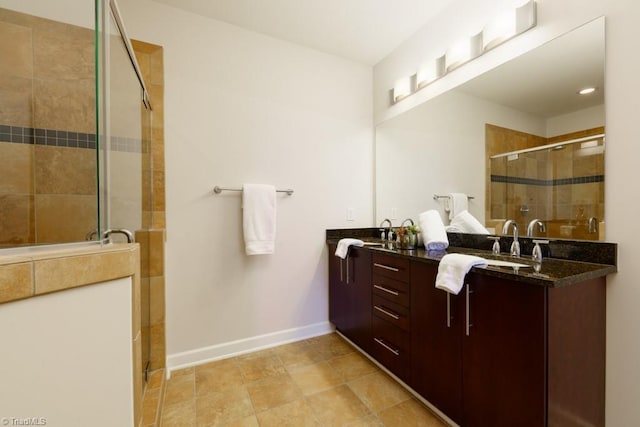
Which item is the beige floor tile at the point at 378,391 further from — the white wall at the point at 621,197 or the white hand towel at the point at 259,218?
the white hand towel at the point at 259,218

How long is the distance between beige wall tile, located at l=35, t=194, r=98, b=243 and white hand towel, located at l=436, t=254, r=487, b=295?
1.37m

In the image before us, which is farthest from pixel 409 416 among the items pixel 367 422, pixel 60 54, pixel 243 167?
pixel 60 54

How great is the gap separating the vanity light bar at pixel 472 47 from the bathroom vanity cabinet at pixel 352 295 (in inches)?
55.4

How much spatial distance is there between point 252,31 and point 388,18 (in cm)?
105

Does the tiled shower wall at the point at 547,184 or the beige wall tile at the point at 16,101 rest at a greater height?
the beige wall tile at the point at 16,101

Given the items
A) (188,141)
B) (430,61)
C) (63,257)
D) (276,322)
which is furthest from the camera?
(276,322)

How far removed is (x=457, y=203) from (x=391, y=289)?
0.78m

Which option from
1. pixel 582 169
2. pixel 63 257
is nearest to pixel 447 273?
pixel 582 169

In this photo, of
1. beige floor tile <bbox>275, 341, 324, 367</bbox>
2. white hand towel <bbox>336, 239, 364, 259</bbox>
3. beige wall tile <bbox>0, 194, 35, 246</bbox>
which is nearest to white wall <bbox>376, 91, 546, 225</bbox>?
white hand towel <bbox>336, 239, 364, 259</bbox>

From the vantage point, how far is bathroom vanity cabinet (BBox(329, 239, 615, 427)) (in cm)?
94

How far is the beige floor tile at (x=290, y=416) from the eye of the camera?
1341mm

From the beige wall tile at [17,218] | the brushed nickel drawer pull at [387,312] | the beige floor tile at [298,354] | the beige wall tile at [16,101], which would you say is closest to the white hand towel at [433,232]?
the brushed nickel drawer pull at [387,312]

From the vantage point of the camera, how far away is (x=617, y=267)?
1115mm

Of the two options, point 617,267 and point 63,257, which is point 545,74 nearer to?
point 617,267
